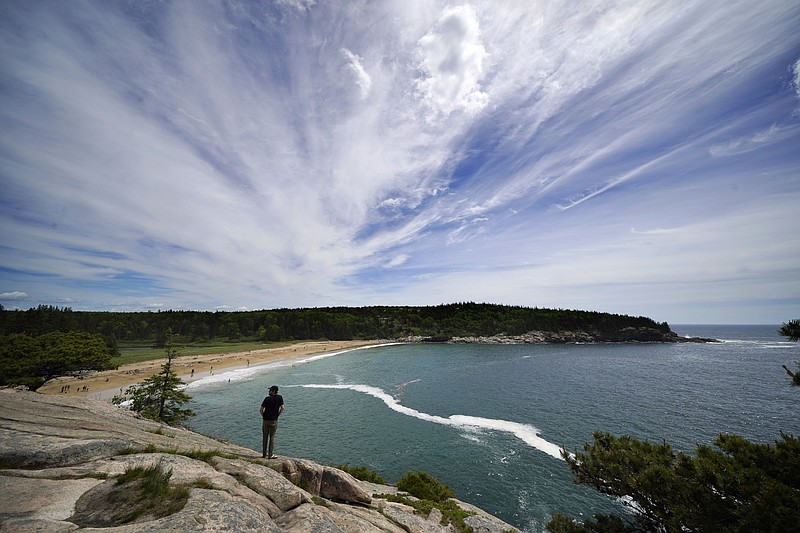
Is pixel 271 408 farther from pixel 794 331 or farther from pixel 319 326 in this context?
pixel 319 326

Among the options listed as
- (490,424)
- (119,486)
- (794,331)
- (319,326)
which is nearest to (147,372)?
(490,424)

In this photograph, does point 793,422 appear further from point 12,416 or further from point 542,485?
point 12,416

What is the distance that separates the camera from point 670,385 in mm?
61062

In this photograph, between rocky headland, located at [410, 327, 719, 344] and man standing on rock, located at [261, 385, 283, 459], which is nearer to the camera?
man standing on rock, located at [261, 385, 283, 459]

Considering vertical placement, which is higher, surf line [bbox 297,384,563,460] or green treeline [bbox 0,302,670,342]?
green treeline [bbox 0,302,670,342]

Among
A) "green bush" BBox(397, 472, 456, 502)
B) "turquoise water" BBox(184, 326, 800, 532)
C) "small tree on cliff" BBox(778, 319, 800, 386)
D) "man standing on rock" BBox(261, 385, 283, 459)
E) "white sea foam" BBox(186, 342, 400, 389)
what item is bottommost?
"turquoise water" BBox(184, 326, 800, 532)

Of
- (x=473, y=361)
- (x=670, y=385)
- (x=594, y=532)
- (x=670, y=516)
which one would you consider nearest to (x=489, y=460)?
(x=594, y=532)

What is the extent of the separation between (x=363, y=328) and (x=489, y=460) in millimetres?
165782

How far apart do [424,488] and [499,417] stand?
25.8 metres

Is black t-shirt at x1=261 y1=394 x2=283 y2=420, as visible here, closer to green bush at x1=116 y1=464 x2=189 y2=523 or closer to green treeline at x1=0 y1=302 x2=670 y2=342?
green bush at x1=116 y1=464 x2=189 y2=523

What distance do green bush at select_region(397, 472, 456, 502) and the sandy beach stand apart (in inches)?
2196

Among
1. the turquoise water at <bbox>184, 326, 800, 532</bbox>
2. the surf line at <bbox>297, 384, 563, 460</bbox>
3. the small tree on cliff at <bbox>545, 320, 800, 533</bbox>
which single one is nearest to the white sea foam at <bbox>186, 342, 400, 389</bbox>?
the turquoise water at <bbox>184, 326, 800, 532</bbox>

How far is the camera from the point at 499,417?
42.8 m

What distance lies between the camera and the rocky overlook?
6410 mm
